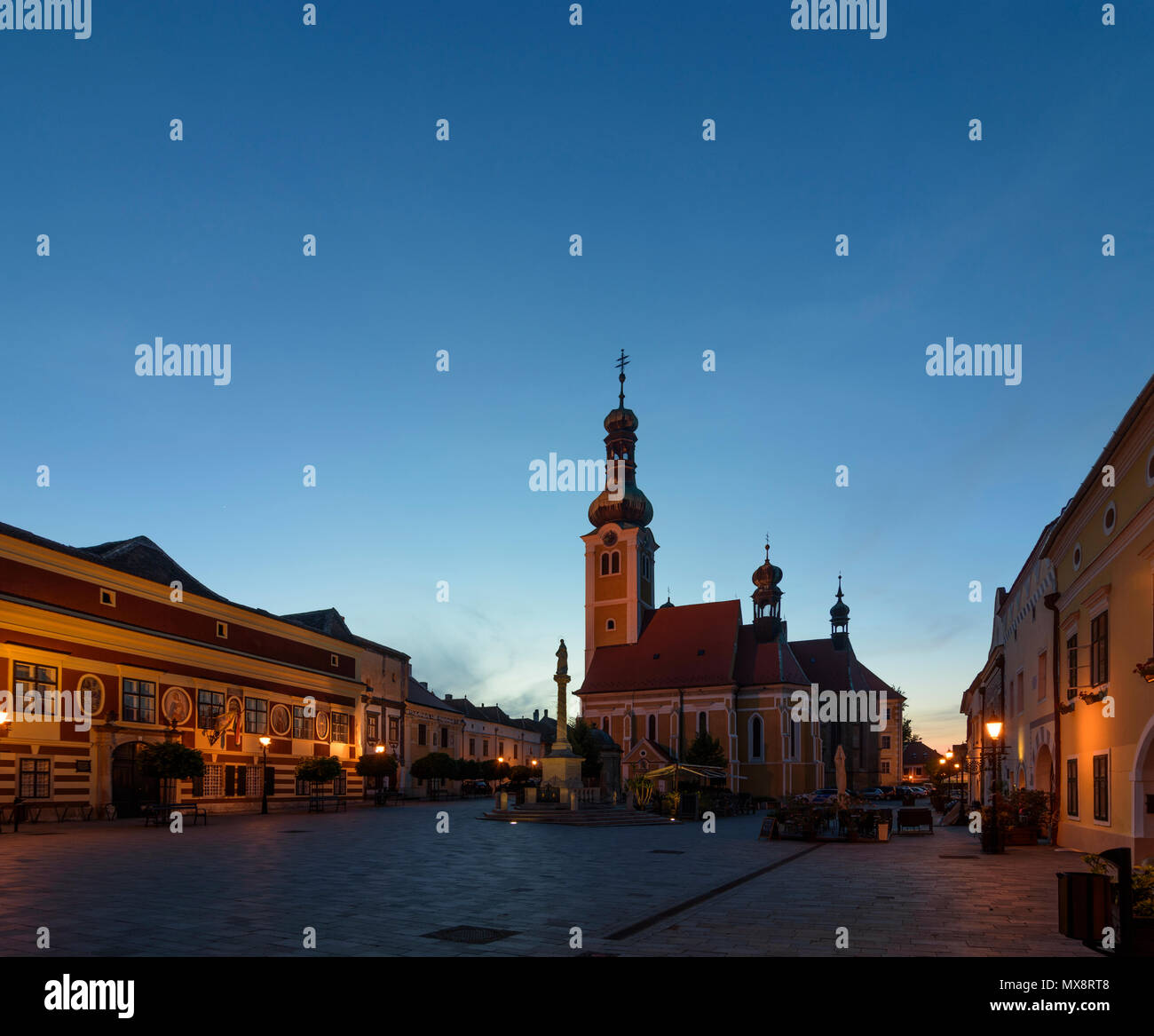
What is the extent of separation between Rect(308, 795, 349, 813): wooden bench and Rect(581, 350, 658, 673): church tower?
1211 inches

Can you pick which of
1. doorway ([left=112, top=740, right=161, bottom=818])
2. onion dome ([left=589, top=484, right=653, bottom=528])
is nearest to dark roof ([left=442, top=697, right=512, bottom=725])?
onion dome ([left=589, top=484, right=653, bottom=528])

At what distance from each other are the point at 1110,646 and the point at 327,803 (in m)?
38.9

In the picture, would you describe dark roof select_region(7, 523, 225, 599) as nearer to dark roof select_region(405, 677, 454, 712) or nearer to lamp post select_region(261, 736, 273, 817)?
lamp post select_region(261, 736, 273, 817)

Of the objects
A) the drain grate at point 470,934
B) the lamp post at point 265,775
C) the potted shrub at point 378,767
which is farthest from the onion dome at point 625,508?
the drain grate at point 470,934

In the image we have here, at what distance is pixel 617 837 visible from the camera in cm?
2867

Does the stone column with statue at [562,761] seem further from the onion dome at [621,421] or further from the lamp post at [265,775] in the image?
the onion dome at [621,421]

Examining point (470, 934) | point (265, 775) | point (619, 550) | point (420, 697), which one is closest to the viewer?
point (470, 934)

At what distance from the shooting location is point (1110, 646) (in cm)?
1908

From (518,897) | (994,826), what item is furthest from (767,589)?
(518,897)

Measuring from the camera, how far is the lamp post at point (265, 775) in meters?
38.7

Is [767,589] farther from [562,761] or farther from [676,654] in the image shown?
[562,761]

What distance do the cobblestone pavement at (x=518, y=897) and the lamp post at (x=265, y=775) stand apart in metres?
13.1

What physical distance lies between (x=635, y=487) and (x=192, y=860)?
6453 cm
